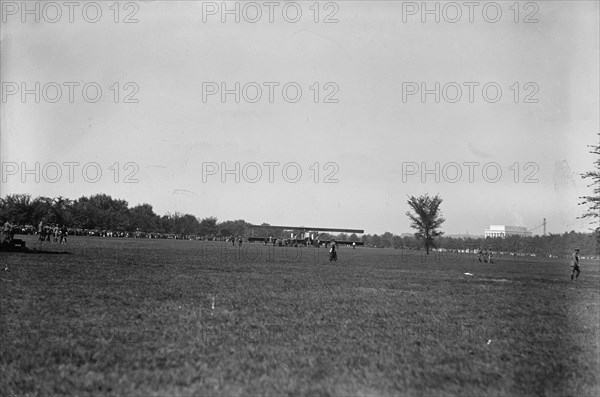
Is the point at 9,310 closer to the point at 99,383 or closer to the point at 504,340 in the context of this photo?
the point at 99,383

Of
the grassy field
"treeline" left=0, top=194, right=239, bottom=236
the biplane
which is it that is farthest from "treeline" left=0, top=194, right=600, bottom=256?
the grassy field

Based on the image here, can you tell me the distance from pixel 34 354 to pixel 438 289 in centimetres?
1386

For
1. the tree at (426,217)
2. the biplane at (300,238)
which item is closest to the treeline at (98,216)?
the biplane at (300,238)

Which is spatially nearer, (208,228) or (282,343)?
(282,343)

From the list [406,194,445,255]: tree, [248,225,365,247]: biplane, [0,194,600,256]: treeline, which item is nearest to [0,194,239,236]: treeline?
[0,194,600,256]: treeline

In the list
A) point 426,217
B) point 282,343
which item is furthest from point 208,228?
point 282,343

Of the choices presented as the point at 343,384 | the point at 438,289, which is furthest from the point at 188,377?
the point at 438,289

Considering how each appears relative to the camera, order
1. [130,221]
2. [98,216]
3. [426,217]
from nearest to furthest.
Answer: [426,217], [98,216], [130,221]

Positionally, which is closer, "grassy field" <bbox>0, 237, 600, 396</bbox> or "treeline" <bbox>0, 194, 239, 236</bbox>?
"grassy field" <bbox>0, 237, 600, 396</bbox>

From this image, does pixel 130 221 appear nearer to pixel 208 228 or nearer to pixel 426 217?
pixel 208 228

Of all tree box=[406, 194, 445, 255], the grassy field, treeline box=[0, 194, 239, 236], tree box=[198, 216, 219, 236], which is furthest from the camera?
tree box=[198, 216, 219, 236]

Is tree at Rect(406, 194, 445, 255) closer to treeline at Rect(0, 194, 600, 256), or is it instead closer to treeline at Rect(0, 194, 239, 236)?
treeline at Rect(0, 194, 600, 256)

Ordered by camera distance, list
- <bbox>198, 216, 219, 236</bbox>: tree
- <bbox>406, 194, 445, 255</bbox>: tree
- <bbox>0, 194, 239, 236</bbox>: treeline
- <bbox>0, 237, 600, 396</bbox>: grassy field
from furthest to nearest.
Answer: <bbox>198, 216, 219, 236</bbox>: tree
<bbox>0, 194, 239, 236</bbox>: treeline
<bbox>406, 194, 445, 255</bbox>: tree
<bbox>0, 237, 600, 396</bbox>: grassy field

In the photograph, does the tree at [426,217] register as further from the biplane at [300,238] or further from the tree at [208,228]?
the tree at [208,228]
